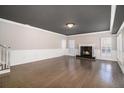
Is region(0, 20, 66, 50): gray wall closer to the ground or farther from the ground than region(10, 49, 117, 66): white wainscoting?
farther from the ground

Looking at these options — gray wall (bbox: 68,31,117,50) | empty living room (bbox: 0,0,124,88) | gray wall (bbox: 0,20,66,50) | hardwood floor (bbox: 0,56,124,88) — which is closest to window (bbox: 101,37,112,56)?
A: empty living room (bbox: 0,0,124,88)

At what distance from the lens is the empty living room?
3.20m

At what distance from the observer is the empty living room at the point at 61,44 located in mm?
3199

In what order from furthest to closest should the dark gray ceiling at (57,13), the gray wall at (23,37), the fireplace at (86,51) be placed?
1. the fireplace at (86,51)
2. the gray wall at (23,37)
3. the dark gray ceiling at (57,13)

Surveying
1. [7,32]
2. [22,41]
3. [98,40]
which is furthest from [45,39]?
[98,40]

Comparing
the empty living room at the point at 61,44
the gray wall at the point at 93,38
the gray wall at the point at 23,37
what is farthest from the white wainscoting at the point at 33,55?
the gray wall at the point at 93,38

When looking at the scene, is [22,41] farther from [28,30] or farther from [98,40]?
[98,40]

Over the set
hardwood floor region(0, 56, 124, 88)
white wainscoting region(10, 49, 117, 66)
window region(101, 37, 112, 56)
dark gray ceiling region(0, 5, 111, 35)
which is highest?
dark gray ceiling region(0, 5, 111, 35)

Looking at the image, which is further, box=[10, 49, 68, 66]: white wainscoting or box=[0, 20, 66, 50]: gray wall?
box=[10, 49, 68, 66]: white wainscoting

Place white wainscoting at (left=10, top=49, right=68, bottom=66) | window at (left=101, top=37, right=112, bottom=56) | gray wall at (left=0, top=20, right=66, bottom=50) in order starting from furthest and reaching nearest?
A: window at (left=101, top=37, right=112, bottom=56) → white wainscoting at (left=10, top=49, right=68, bottom=66) → gray wall at (left=0, top=20, right=66, bottom=50)

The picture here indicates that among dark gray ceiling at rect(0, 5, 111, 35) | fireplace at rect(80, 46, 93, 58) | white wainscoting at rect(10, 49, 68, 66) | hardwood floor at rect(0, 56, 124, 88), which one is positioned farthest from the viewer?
fireplace at rect(80, 46, 93, 58)

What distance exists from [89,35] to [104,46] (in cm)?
174

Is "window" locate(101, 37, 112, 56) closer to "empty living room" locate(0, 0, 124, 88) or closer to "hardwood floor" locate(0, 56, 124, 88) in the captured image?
"empty living room" locate(0, 0, 124, 88)

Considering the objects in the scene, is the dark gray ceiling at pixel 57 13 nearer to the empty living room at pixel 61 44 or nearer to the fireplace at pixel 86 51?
the empty living room at pixel 61 44
